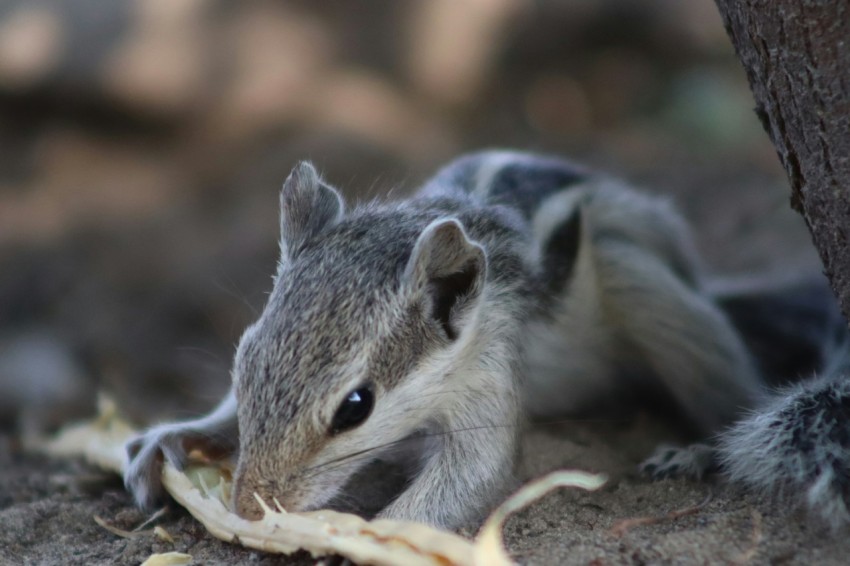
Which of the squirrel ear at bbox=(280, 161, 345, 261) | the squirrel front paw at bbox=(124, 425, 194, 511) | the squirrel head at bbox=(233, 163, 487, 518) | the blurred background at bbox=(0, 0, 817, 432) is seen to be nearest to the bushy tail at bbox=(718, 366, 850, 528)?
the squirrel head at bbox=(233, 163, 487, 518)

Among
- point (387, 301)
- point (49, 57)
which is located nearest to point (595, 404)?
point (387, 301)

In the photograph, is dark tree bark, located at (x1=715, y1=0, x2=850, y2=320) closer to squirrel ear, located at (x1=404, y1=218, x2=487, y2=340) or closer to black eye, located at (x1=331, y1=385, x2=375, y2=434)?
squirrel ear, located at (x1=404, y1=218, x2=487, y2=340)

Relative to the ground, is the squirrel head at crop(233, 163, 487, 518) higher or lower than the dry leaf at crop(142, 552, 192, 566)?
higher

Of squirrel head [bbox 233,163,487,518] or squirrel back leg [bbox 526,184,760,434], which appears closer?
squirrel head [bbox 233,163,487,518]

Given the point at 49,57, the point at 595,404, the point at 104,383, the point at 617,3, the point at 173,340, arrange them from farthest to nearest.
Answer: the point at 617,3, the point at 49,57, the point at 173,340, the point at 104,383, the point at 595,404

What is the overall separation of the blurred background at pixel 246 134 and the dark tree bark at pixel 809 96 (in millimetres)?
2804

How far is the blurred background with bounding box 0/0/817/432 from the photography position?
20.0 ft

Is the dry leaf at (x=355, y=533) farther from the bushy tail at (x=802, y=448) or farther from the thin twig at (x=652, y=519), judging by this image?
the bushy tail at (x=802, y=448)

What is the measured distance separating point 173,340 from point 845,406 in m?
4.40

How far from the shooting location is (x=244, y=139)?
7.36 metres

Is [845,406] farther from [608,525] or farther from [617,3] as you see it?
[617,3]

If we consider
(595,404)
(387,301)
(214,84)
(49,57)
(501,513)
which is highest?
(49,57)

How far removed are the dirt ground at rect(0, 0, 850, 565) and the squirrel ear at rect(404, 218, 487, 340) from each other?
1134 millimetres

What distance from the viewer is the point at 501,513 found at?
8.21 feet
